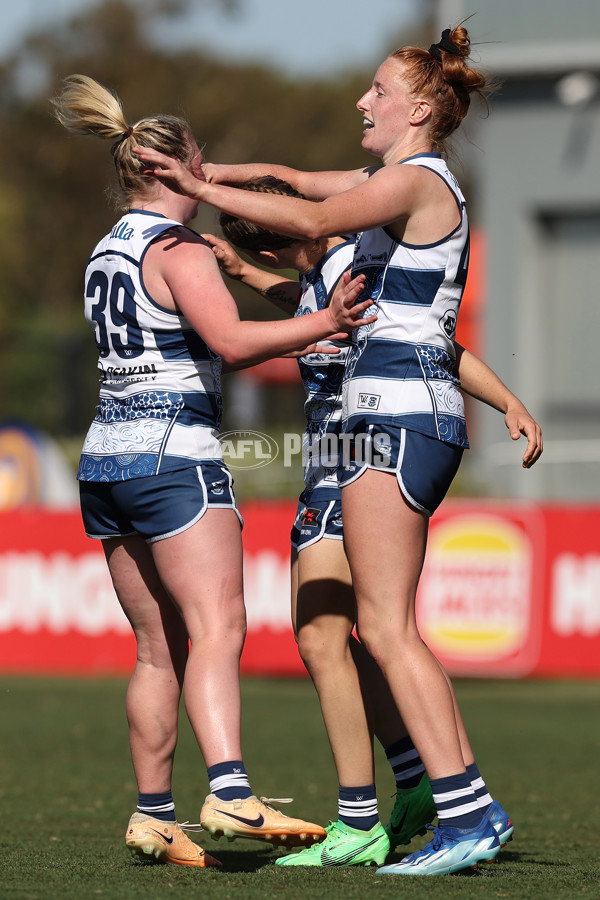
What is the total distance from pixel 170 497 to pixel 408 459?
69cm

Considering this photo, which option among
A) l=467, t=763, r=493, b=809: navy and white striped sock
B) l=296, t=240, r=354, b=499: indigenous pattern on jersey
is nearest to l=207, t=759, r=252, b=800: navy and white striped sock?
l=467, t=763, r=493, b=809: navy and white striped sock

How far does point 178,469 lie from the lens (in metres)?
3.77

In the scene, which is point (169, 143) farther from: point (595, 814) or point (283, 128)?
point (283, 128)

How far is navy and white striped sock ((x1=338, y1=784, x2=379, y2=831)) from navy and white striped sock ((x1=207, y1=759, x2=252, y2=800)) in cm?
57

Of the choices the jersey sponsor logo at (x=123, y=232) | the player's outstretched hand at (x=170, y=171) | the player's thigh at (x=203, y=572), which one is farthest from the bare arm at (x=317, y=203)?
the player's thigh at (x=203, y=572)

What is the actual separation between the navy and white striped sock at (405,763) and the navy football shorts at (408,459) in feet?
3.05

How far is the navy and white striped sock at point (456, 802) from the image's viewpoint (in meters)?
3.67

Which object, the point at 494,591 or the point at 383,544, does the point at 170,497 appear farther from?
the point at 494,591

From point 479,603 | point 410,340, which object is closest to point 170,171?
point 410,340

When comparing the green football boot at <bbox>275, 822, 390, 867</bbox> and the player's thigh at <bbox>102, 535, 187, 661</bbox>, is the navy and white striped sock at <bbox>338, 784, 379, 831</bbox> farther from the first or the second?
the player's thigh at <bbox>102, 535, 187, 661</bbox>

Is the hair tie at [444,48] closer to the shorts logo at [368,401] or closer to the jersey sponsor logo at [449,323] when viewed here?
the jersey sponsor logo at [449,323]

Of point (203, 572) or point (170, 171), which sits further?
point (203, 572)

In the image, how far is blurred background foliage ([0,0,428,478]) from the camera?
1187 inches

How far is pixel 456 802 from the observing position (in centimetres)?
367
